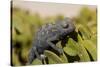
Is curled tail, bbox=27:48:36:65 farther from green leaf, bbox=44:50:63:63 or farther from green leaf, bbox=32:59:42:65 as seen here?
green leaf, bbox=44:50:63:63

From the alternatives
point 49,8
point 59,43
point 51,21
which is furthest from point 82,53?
point 49,8

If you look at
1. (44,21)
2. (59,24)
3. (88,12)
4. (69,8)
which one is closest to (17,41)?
(44,21)

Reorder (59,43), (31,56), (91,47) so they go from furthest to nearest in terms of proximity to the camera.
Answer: (91,47) → (59,43) → (31,56)

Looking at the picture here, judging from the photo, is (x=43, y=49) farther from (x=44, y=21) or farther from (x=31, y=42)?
(x=44, y=21)

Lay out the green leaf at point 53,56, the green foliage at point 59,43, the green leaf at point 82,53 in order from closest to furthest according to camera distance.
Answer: the green foliage at point 59,43
the green leaf at point 53,56
the green leaf at point 82,53

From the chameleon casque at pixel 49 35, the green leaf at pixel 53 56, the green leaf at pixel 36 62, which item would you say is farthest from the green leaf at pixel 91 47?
the green leaf at pixel 36 62

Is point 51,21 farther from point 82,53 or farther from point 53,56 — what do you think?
point 82,53

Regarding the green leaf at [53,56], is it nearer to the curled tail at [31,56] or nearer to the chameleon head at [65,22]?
the curled tail at [31,56]

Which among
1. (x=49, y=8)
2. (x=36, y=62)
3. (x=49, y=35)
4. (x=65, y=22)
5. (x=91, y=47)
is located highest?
(x=49, y=8)
